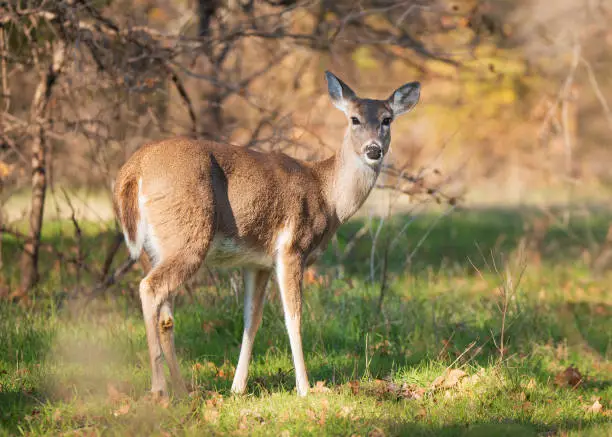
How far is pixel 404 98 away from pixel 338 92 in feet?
1.49

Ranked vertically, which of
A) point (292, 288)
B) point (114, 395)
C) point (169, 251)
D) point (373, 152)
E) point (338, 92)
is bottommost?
point (114, 395)

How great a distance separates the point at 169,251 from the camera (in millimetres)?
4688

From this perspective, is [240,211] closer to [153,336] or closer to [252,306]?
[252,306]

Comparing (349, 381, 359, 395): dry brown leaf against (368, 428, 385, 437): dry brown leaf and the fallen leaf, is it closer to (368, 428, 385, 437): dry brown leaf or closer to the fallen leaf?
the fallen leaf

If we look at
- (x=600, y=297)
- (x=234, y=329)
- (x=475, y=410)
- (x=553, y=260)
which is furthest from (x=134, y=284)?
(x=553, y=260)

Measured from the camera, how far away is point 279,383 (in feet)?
17.2

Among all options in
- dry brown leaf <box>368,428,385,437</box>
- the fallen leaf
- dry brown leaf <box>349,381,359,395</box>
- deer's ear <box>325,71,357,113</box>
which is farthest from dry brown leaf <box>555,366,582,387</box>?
deer's ear <box>325,71,357,113</box>

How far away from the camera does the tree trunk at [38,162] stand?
7207 mm

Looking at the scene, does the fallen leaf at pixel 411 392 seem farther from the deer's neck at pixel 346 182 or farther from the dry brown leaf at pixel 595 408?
the deer's neck at pixel 346 182

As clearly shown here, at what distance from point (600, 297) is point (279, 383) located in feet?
15.6

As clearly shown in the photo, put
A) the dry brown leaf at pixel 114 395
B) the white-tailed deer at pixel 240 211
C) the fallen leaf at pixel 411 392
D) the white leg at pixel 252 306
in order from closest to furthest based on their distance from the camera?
the dry brown leaf at pixel 114 395
the white-tailed deer at pixel 240 211
the fallen leaf at pixel 411 392
the white leg at pixel 252 306

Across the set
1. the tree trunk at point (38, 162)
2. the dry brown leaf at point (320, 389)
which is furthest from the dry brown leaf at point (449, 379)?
the tree trunk at point (38, 162)

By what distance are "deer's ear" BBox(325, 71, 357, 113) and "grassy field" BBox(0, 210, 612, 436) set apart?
1.23m

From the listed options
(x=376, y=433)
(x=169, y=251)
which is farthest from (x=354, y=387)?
(x=169, y=251)
